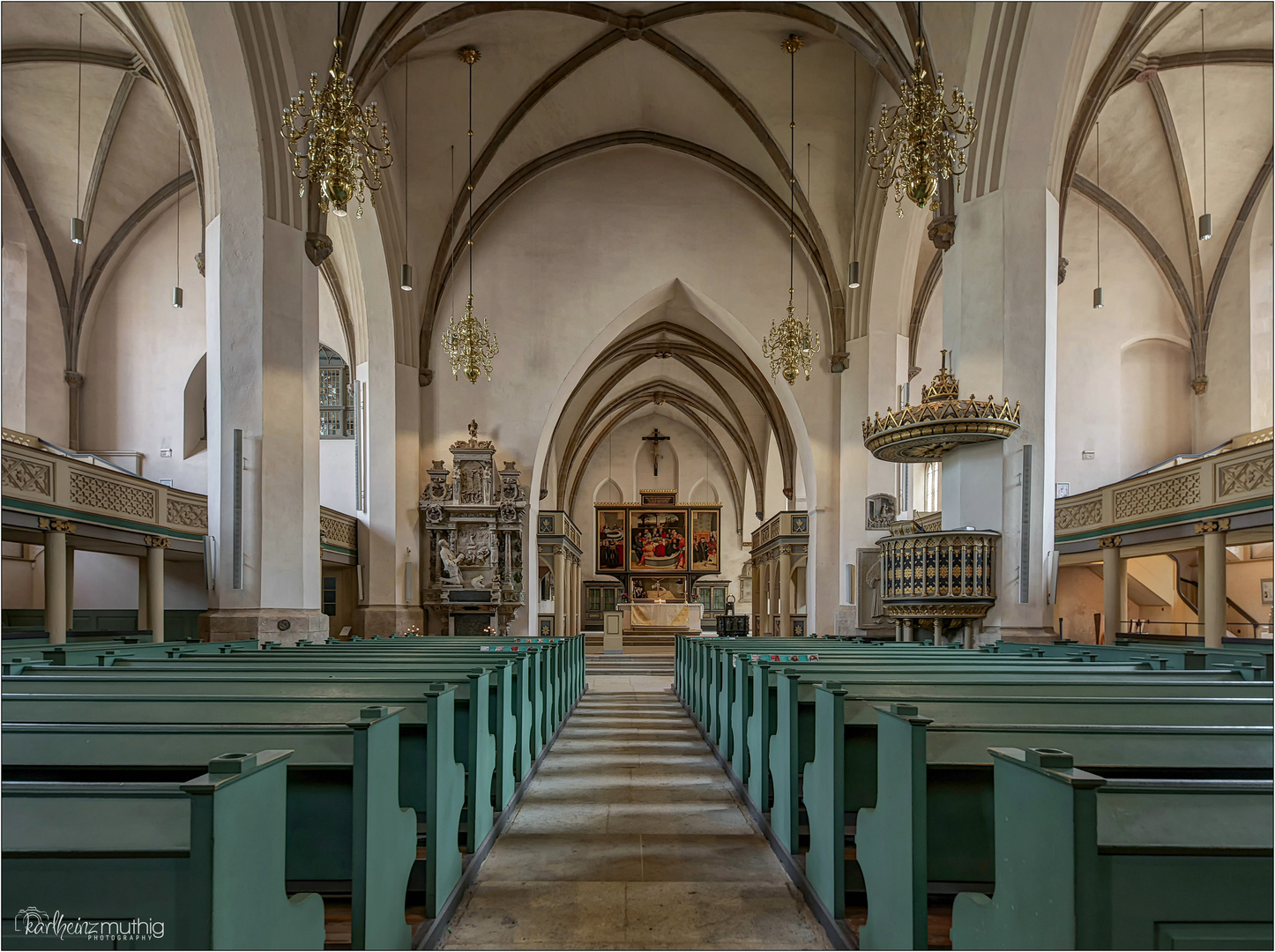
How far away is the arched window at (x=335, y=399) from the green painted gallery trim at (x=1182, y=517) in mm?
14500

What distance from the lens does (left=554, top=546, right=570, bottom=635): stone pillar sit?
78.5 feet

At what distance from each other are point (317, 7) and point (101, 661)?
9.08 m

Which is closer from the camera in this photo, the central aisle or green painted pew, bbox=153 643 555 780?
the central aisle

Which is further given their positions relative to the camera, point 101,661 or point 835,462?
point 835,462

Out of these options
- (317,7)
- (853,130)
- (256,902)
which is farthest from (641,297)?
(256,902)

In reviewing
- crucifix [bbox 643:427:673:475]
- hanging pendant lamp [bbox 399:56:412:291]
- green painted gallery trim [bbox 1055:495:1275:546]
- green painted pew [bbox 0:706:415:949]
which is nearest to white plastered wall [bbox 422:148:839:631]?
hanging pendant lamp [bbox 399:56:412:291]

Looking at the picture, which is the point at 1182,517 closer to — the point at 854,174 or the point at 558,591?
the point at 854,174

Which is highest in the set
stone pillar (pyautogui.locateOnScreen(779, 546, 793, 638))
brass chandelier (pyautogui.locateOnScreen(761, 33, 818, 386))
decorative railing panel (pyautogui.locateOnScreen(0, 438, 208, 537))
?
brass chandelier (pyautogui.locateOnScreen(761, 33, 818, 386))

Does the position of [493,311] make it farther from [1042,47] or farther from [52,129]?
[1042,47]

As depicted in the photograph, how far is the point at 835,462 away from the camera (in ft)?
59.2

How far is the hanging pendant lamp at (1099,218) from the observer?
15312 millimetres

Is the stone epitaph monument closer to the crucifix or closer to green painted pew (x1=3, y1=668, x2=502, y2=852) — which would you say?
green painted pew (x1=3, y1=668, x2=502, y2=852)

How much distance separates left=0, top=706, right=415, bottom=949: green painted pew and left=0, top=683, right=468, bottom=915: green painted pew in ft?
1.15

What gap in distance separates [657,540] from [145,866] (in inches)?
1279
